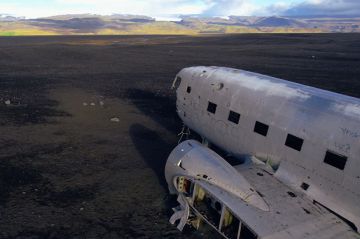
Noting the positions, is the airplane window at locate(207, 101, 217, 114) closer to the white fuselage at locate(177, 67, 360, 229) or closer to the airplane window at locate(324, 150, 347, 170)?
the white fuselage at locate(177, 67, 360, 229)

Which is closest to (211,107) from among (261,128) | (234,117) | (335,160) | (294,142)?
(234,117)

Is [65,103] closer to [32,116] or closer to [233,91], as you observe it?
[32,116]

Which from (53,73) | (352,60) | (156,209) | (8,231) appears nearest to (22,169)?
(8,231)

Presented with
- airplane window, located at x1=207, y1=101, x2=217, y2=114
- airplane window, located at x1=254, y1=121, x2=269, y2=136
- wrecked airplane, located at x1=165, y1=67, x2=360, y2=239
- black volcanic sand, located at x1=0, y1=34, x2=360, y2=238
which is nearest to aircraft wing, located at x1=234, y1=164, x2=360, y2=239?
wrecked airplane, located at x1=165, y1=67, x2=360, y2=239

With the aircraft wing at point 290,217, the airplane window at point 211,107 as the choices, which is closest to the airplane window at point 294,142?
the aircraft wing at point 290,217

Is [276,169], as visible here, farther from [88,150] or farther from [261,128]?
[88,150]

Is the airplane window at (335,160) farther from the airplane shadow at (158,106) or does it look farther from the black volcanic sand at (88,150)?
the airplane shadow at (158,106)

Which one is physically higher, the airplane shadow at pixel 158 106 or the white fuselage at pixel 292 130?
the white fuselage at pixel 292 130

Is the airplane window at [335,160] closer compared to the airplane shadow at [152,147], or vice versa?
the airplane window at [335,160]
